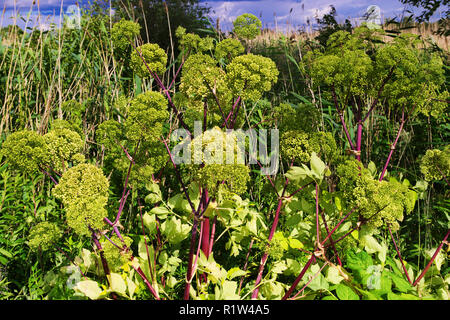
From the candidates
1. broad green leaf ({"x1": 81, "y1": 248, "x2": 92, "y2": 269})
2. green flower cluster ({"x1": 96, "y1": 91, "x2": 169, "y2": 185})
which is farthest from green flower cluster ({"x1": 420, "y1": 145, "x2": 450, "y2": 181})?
broad green leaf ({"x1": 81, "y1": 248, "x2": 92, "y2": 269})

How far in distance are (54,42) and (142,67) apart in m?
2.88

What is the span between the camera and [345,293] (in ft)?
5.46

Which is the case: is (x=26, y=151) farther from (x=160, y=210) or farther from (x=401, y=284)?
(x=401, y=284)

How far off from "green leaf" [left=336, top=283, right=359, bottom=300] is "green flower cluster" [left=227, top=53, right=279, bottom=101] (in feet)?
3.24

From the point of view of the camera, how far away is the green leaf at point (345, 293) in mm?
1648

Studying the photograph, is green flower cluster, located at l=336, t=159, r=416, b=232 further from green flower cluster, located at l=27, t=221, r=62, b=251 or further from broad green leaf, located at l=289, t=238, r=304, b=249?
green flower cluster, located at l=27, t=221, r=62, b=251

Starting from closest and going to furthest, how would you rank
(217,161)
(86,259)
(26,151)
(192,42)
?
(217,161), (26,151), (86,259), (192,42)

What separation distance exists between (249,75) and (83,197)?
89 centimetres

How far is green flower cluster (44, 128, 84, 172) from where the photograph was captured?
1.64 metres

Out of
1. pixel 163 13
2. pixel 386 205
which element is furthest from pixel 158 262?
Result: pixel 163 13

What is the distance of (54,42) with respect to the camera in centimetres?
415

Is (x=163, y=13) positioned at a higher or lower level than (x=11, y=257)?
higher

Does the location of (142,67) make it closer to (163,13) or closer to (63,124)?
(63,124)

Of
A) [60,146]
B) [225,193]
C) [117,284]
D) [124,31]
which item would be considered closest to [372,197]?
[225,193]
